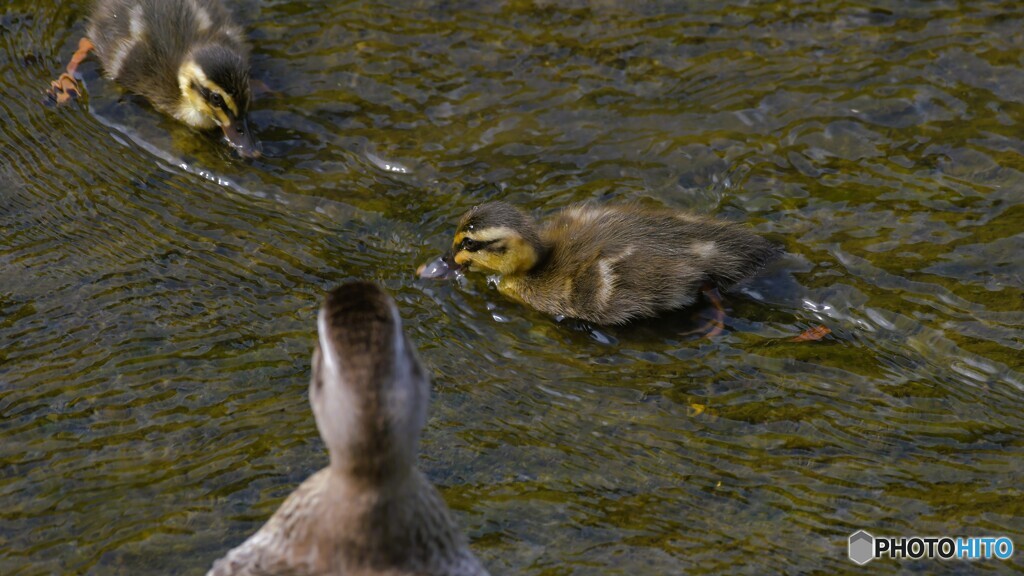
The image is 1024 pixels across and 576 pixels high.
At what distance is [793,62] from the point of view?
5.34m

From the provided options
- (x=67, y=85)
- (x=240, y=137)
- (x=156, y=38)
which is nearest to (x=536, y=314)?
(x=240, y=137)

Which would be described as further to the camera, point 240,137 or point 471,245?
point 240,137

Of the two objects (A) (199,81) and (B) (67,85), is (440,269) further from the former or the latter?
(B) (67,85)

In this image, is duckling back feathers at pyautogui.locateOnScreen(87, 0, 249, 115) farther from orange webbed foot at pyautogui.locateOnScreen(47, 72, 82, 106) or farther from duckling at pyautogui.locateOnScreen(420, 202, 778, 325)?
duckling at pyautogui.locateOnScreen(420, 202, 778, 325)

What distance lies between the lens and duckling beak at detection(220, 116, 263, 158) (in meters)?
4.96

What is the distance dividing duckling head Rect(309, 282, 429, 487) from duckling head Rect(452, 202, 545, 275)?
1773 millimetres

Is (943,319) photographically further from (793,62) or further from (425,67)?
(425,67)

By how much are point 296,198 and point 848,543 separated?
2522 millimetres

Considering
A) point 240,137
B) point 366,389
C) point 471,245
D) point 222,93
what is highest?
point 222,93

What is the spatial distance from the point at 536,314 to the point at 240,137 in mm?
1503

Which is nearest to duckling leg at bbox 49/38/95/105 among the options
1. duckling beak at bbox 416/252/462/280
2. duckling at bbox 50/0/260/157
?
duckling at bbox 50/0/260/157

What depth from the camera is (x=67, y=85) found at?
5.23 m

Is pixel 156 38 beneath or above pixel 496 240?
above

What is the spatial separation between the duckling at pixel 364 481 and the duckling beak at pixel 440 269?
170 centimetres
